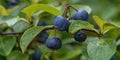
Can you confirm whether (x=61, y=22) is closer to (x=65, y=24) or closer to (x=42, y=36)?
(x=65, y=24)

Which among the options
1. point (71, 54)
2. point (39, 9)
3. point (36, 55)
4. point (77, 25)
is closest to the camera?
point (77, 25)

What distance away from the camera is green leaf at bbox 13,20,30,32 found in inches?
50.7

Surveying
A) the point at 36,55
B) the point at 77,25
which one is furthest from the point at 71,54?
the point at 77,25

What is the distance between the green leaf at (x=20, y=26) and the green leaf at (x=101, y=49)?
0.28 meters

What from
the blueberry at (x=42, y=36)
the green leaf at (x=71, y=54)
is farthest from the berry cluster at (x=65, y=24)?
the green leaf at (x=71, y=54)

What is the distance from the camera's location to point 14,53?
4.20ft

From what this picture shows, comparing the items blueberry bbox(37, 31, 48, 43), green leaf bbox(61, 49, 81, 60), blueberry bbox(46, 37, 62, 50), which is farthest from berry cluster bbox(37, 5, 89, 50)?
Result: green leaf bbox(61, 49, 81, 60)

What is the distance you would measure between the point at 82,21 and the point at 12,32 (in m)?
0.31

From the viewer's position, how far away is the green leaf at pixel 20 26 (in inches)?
50.7

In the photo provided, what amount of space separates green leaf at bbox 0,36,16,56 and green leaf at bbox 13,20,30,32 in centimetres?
4

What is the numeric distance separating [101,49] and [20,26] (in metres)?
0.34

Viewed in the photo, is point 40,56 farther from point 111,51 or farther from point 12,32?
point 111,51

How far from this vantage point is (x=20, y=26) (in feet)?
4.24

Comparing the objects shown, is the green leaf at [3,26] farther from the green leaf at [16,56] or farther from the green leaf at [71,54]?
the green leaf at [71,54]
